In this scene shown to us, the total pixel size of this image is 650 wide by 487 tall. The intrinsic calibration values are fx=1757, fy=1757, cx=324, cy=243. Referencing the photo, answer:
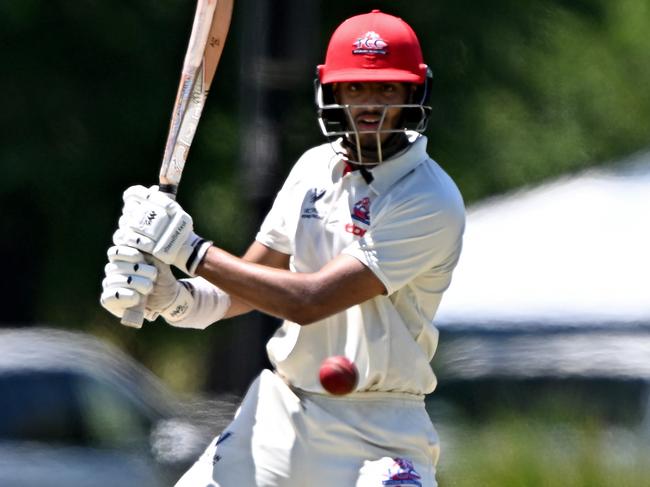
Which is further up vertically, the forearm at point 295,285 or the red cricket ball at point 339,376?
the forearm at point 295,285

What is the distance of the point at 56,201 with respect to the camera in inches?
338

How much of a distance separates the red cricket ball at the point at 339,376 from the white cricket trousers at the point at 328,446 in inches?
3.0

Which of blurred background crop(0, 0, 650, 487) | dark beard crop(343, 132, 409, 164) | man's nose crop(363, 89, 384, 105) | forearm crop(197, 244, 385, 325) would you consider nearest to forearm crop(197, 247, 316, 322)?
forearm crop(197, 244, 385, 325)

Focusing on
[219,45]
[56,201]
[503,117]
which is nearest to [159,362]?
[56,201]

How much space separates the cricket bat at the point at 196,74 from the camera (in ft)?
15.9

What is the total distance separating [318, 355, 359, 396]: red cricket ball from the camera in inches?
176

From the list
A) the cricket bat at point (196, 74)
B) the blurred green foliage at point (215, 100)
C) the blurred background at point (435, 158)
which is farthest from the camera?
the blurred green foliage at point (215, 100)

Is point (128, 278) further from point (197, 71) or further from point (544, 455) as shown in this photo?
point (544, 455)

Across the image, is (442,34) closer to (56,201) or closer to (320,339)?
(56,201)

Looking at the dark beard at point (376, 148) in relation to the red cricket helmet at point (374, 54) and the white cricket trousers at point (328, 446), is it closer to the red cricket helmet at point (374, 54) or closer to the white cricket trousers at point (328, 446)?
the red cricket helmet at point (374, 54)

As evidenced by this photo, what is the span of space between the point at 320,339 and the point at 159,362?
491cm

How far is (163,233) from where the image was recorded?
4.53 metres

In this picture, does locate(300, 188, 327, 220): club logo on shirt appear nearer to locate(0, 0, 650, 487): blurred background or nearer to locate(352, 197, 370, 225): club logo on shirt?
locate(352, 197, 370, 225): club logo on shirt

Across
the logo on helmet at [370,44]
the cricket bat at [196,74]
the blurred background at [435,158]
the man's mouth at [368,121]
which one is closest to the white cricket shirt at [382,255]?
the man's mouth at [368,121]
